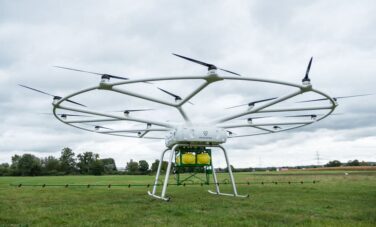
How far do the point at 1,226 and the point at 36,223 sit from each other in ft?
3.51

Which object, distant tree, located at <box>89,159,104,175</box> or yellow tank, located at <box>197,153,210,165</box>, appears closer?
yellow tank, located at <box>197,153,210,165</box>

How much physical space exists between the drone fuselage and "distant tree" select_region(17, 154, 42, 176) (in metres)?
101

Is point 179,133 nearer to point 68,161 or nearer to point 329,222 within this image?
point 329,222

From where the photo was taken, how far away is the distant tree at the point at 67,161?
127 metres

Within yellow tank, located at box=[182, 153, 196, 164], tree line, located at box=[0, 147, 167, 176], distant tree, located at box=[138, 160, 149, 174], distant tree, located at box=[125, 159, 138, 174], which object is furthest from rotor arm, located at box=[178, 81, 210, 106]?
distant tree, located at box=[125, 159, 138, 174]

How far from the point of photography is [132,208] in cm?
1573

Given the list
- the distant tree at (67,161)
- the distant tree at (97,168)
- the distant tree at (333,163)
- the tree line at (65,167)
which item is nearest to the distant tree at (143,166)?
the tree line at (65,167)

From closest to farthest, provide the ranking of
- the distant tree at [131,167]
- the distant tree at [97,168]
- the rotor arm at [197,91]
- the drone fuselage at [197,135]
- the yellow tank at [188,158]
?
the rotor arm at [197,91], the drone fuselage at [197,135], the yellow tank at [188,158], the distant tree at [97,168], the distant tree at [131,167]

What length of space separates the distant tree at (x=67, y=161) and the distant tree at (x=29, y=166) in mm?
10851

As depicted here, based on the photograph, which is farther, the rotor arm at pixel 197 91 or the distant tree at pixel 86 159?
the distant tree at pixel 86 159

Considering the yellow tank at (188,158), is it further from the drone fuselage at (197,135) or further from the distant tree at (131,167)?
the distant tree at (131,167)

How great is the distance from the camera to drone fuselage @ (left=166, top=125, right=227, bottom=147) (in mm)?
20219

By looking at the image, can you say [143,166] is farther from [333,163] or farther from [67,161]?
[333,163]

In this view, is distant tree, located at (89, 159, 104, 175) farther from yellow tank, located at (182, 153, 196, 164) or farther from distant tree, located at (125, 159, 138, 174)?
yellow tank, located at (182, 153, 196, 164)
